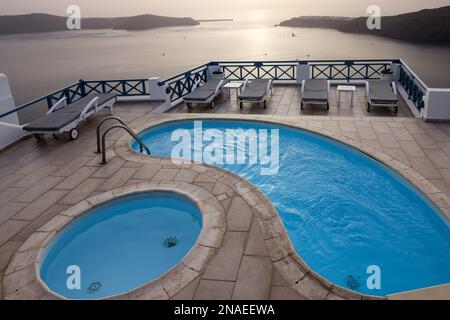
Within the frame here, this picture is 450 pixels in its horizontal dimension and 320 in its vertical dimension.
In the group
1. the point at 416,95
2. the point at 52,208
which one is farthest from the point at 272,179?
the point at 416,95

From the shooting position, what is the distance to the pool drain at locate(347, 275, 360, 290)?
16.0 feet

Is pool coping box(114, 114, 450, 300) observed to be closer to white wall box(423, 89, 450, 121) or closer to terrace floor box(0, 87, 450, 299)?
terrace floor box(0, 87, 450, 299)

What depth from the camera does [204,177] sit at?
6891 mm

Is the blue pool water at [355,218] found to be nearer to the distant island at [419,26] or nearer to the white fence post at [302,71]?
the white fence post at [302,71]

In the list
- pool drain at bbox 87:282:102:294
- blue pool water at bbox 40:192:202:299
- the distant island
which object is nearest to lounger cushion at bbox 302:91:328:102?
blue pool water at bbox 40:192:202:299

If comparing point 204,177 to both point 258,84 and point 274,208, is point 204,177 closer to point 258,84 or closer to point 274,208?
point 274,208

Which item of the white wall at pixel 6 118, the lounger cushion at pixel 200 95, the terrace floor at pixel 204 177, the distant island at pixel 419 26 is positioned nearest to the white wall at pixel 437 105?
the terrace floor at pixel 204 177

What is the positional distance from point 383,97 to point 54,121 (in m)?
10.1

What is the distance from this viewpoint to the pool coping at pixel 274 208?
4.15 meters

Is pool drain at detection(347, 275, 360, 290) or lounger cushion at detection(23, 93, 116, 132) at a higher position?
lounger cushion at detection(23, 93, 116, 132)

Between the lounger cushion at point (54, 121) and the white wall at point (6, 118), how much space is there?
2.03 feet

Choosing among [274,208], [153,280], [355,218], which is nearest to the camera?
[153,280]

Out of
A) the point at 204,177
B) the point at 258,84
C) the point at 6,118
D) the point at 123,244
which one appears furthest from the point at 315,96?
the point at 6,118

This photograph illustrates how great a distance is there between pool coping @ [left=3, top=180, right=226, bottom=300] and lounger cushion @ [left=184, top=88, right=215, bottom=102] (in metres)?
6.01
